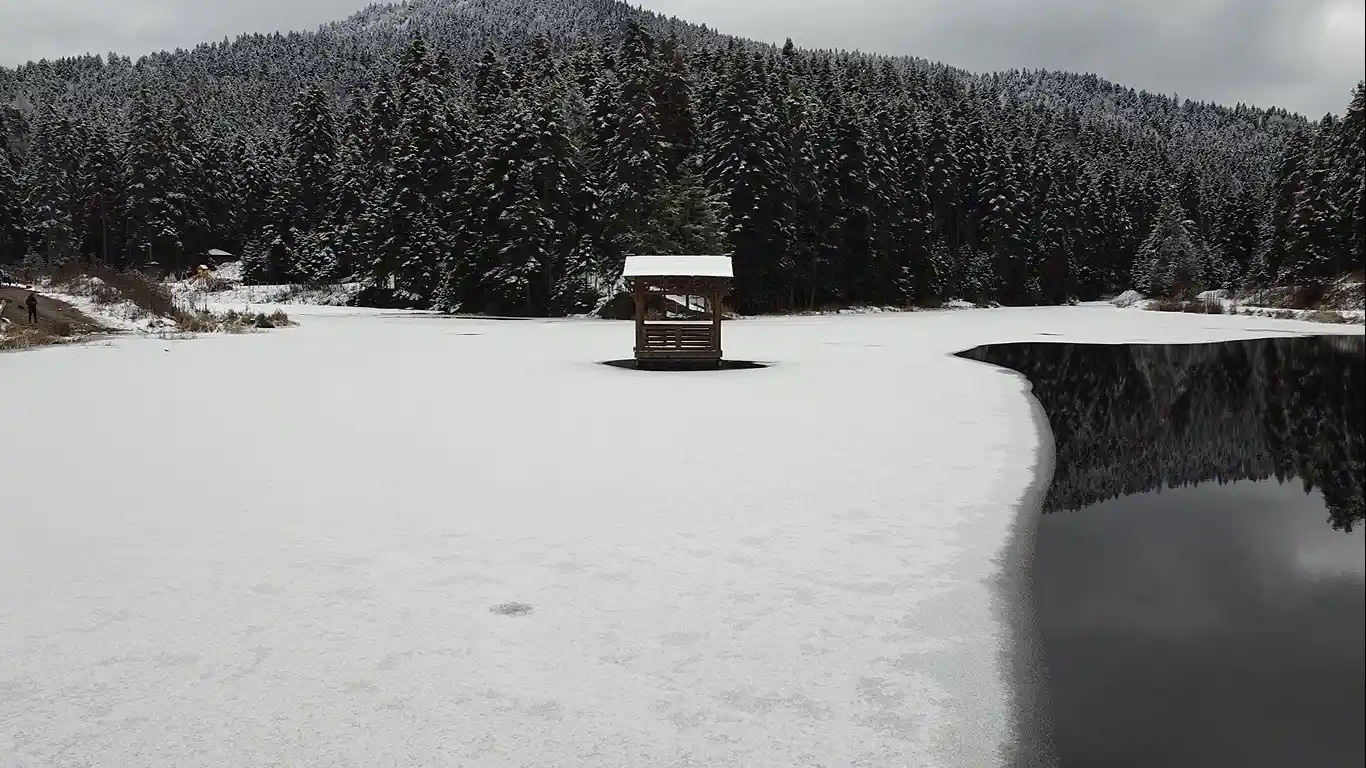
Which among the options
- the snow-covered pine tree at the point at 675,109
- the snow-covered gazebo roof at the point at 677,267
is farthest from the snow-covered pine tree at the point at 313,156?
the snow-covered gazebo roof at the point at 677,267

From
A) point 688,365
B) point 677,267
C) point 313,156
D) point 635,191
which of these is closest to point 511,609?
point 688,365

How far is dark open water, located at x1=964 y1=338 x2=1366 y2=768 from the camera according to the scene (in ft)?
12.9

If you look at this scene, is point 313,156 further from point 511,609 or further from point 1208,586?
point 1208,586

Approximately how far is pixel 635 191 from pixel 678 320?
29.5 m

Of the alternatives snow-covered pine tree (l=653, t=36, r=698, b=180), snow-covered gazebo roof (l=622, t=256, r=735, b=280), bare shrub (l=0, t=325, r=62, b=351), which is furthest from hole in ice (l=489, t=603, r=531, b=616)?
snow-covered pine tree (l=653, t=36, r=698, b=180)

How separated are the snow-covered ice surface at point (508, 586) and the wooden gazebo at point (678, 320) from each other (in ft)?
27.6

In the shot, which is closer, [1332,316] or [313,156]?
[1332,316]

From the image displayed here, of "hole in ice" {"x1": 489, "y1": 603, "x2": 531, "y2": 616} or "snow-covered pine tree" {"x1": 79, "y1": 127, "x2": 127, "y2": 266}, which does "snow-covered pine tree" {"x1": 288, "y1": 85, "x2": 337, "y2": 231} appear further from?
"hole in ice" {"x1": 489, "y1": 603, "x2": 531, "y2": 616}

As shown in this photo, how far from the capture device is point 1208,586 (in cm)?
639

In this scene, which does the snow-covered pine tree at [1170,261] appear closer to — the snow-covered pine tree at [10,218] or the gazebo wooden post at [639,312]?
the gazebo wooden post at [639,312]

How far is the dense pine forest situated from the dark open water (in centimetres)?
2388

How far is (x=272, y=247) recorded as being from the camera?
77000mm

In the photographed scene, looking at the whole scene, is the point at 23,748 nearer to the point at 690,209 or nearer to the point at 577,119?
the point at 690,209

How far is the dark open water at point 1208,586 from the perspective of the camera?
3926 millimetres
